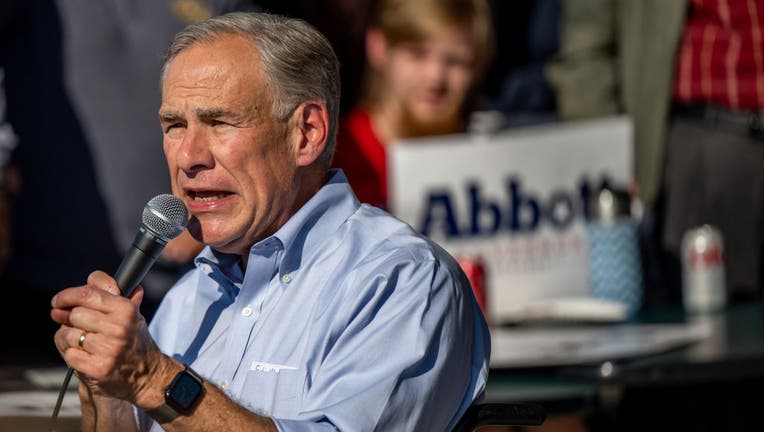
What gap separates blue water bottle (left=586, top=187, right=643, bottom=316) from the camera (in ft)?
15.0

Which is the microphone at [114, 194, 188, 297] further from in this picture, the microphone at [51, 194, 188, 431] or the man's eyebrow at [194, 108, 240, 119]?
the man's eyebrow at [194, 108, 240, 119]

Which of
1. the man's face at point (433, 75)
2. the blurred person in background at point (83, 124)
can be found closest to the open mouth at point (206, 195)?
the blurred person in background at point (83, 124)

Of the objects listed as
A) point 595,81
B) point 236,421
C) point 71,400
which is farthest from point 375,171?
point 236,421

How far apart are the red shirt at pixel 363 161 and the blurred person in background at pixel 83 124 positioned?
81 cm

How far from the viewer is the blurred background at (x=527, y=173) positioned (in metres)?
4.24

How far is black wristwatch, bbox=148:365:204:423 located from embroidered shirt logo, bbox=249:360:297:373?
21 centimetres

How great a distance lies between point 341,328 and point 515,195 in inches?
94.0

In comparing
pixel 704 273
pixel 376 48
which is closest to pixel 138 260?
pixel 704 273

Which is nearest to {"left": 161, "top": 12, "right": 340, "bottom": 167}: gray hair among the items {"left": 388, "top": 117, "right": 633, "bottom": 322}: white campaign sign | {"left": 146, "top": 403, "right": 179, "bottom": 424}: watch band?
{"left": 146, "top": 403, "right": 179, "bottom": 424}: watch band

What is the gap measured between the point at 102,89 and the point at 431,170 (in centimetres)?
108

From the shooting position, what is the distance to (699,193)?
17.0ft

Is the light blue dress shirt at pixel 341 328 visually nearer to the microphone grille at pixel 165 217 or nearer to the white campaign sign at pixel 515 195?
the microphone grille at pixel 165 217

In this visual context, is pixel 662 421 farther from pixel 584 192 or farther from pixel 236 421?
pixel 236 421

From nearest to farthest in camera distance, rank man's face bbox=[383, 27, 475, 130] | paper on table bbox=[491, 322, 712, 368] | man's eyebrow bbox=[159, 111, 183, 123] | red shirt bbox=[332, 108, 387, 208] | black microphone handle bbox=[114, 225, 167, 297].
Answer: black microphone handle bbox=[114, 225, 167, 297], man's eyebrow bbox=[159, 111, 183, 123], paper on table bbox=[491, 322, 712, 368], red shirt bbox=[332, 108, 387, 208], man's face bbox=[383, 27, 475, 130]
